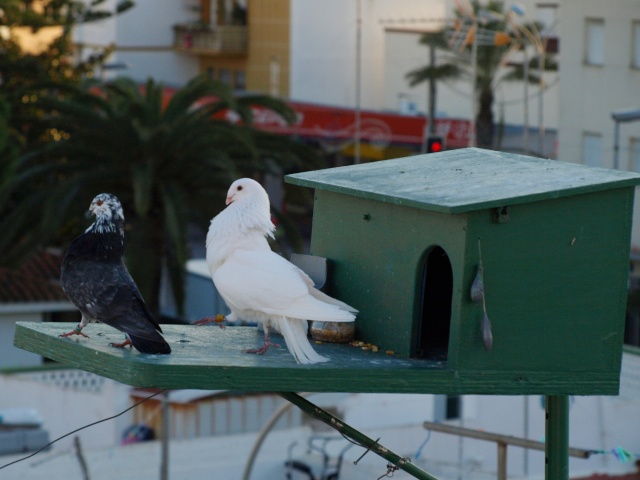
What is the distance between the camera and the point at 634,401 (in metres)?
10.9

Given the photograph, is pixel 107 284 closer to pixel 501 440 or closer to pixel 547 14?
pixel 501 440

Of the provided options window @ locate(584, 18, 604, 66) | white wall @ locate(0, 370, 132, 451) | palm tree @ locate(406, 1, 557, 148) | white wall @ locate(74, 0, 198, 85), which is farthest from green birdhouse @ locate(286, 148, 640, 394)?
white wall @ locate(74, 0, 198, 85)

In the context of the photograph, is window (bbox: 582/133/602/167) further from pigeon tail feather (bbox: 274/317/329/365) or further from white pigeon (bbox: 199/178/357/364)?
pigeon tail feather (bbox: 274/317/329/365)

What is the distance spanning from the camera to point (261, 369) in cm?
404

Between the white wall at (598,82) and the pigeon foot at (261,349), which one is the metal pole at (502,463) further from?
the white wall at (598,82)

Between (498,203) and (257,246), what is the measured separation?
0.87 m

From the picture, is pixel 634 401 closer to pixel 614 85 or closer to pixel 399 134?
pixel 614 85

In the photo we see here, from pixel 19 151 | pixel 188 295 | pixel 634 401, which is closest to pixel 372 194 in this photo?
pixel 634 401

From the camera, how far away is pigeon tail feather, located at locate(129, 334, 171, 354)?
410 cm

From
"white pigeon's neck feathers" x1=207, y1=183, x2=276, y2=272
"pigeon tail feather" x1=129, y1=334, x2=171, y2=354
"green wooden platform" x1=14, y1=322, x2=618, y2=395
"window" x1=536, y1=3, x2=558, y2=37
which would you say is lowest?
"green wooden platform" x1=14, y1=322, x2=618, y2=395

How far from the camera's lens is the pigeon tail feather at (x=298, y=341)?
165 inches

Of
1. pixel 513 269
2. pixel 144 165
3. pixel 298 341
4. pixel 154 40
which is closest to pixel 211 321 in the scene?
pixel 298 341

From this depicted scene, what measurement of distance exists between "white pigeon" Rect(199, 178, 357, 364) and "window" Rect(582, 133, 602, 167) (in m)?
21.3

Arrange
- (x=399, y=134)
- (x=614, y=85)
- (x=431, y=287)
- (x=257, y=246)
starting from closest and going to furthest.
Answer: (x=257, y=246)
(x=431, y=287)
(x=614, y=85)
(x=399, y=134)
